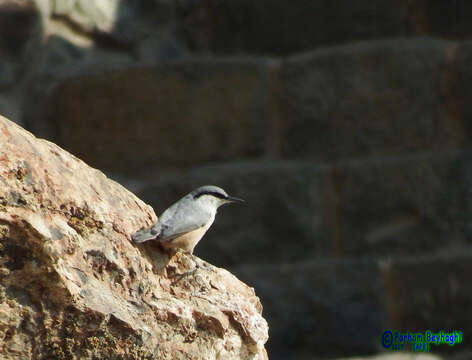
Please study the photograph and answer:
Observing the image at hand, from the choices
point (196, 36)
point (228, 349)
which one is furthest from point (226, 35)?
point (228, 349)

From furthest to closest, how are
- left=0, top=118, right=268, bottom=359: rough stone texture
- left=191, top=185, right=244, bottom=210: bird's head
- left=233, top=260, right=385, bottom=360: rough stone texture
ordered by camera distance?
left=233, top=260, right=385, bottom=360: rough stone texture < left=191, top=185, right=244, bottom=210: bird's head < left=0, top=118, right=268, bottom=359: rough stone texture

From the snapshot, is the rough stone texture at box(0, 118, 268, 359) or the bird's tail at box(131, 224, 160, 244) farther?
the bird's tail at box(131, 224, 160, 244)

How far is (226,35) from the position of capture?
15.4 feet

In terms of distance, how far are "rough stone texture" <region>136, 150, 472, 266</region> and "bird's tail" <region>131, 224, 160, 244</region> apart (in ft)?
5.86

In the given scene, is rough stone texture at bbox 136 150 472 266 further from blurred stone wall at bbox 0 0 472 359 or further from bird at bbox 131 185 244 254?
bird at bbox 131 185 244 254

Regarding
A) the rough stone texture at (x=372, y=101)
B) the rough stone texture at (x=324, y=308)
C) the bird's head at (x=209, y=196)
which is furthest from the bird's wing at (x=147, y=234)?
the rough stone texture at (x=372, y=101)

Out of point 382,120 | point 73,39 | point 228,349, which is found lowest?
point 228,349

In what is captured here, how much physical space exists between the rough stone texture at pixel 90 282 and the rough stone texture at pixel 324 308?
1.56 m

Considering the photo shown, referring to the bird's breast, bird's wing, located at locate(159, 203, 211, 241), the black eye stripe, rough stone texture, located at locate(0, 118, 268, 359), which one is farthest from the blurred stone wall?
rough stone texture, located at locate(0, 118, 268, 359)

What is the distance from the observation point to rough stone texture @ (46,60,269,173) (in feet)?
14.5

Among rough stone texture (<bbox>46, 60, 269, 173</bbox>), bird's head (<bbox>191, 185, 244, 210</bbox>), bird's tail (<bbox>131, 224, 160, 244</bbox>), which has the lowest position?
bird's tail (<bbox>131, 224, 160, 244</bbox>)

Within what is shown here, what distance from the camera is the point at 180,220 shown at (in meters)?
2.65

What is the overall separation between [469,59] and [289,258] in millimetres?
1123

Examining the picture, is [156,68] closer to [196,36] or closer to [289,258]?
[196,36]
